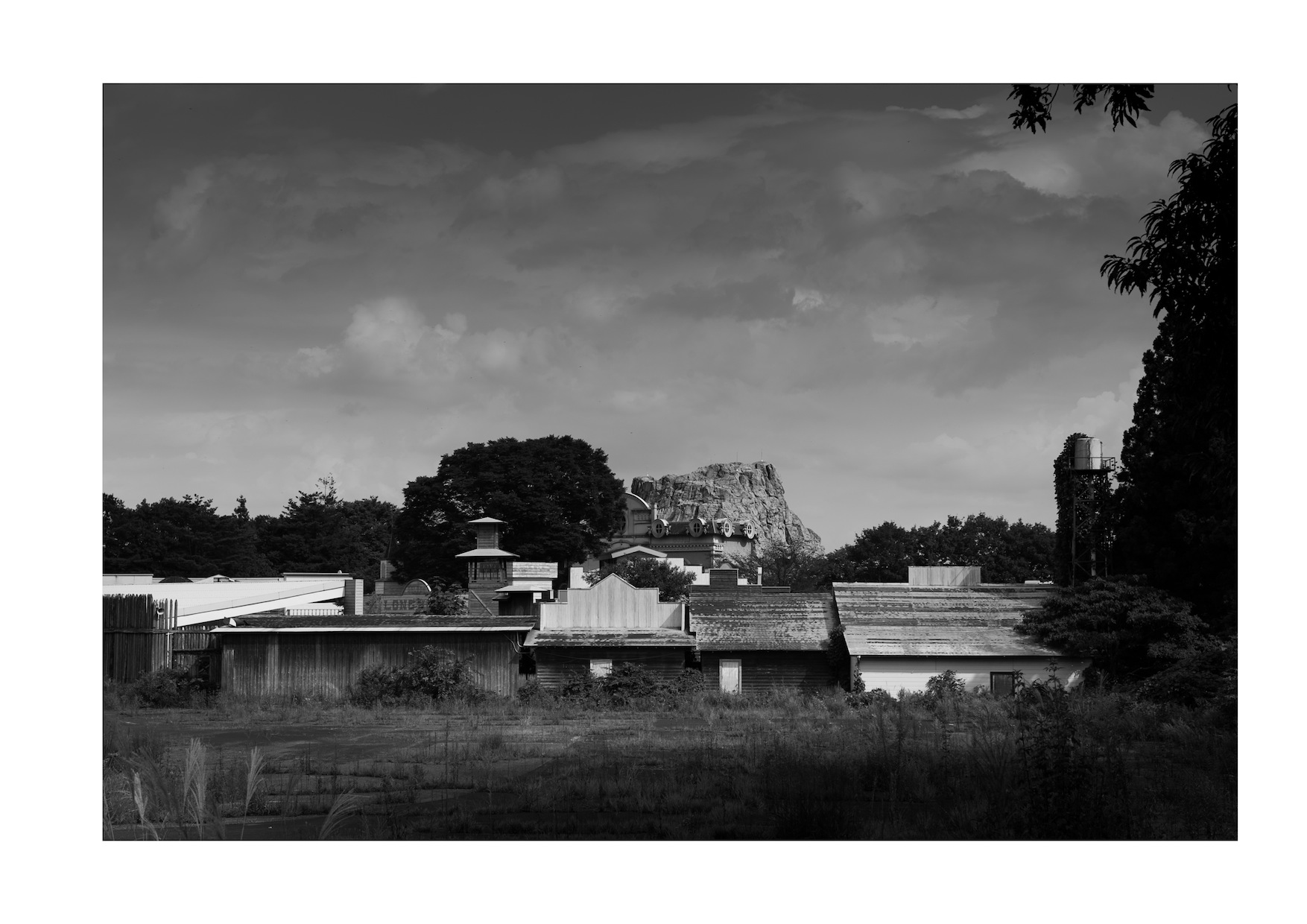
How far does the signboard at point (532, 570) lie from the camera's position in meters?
48.0

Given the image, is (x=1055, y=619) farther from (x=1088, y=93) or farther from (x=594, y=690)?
(x=1088, y=93)

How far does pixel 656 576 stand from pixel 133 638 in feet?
119

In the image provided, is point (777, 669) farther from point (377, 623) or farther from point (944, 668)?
point (377, 623)

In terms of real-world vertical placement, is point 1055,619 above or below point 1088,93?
below

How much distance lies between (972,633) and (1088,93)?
869 inches

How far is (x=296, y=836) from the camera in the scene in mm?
11789

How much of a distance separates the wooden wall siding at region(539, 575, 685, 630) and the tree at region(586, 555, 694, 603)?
24.5m

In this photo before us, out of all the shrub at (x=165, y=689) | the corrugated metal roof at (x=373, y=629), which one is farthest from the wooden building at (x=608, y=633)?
the shrub at (x=165, y=689)

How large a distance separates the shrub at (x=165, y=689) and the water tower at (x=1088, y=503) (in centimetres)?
2693

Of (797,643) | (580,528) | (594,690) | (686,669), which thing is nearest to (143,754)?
(594,690)

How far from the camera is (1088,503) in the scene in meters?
37.0

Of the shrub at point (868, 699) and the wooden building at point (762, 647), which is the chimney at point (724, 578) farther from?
the shrub at point (868, 699)

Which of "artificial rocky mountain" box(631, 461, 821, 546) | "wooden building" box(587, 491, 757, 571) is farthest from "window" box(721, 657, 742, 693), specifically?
"artificial rocky mountain" box(631, 461, 821, 546)

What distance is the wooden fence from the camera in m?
29.8
